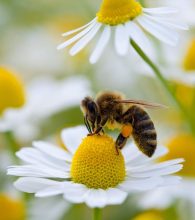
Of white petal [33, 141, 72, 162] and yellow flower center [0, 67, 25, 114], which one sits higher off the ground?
yellow flower center [0, 67, 25, 114]

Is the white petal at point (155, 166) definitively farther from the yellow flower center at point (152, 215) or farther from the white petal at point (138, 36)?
the yellow flower center at point (152, 215)

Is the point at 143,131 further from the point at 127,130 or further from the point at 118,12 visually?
the point at 118,12

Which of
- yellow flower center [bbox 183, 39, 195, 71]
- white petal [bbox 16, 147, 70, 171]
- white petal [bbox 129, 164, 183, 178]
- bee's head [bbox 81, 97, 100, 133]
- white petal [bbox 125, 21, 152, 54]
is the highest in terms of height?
yellow flower center [bbox 183, 39, 195, 71]

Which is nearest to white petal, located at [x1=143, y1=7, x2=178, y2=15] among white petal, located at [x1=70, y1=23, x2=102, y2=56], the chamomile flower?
the chamomile flower

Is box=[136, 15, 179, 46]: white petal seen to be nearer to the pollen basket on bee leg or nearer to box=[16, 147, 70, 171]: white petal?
the pollen basket on bee leg

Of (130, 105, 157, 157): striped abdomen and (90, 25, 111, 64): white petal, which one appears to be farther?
(130, 105, 157, 157): striped abdomen

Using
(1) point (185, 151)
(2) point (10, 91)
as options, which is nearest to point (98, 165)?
(1) point (185, 151)

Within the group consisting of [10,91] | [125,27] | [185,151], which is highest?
[10,91]

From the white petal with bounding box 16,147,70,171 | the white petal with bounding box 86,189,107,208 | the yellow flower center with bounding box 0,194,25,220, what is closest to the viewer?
the white petal with bounding box 86,189,107,208
